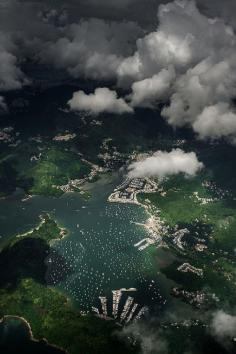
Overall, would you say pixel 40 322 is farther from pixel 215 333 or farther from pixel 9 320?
pixel 215 333

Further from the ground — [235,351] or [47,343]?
[235,351]

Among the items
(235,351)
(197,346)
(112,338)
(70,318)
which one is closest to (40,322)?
(70,318)

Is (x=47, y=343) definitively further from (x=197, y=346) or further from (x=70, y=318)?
(x=197, y=346)

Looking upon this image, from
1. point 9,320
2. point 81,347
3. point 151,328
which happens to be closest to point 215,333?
point 151,328

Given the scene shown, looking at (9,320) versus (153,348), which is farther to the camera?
(9,320)

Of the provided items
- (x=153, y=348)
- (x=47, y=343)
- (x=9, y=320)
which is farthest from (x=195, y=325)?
(x=9, y=320)

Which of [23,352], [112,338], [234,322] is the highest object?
[234,322]

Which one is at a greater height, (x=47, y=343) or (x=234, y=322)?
(x=234, y=322)

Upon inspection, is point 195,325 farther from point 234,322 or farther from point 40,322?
point 40,322

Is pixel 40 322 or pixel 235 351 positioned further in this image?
pixel 40 322
